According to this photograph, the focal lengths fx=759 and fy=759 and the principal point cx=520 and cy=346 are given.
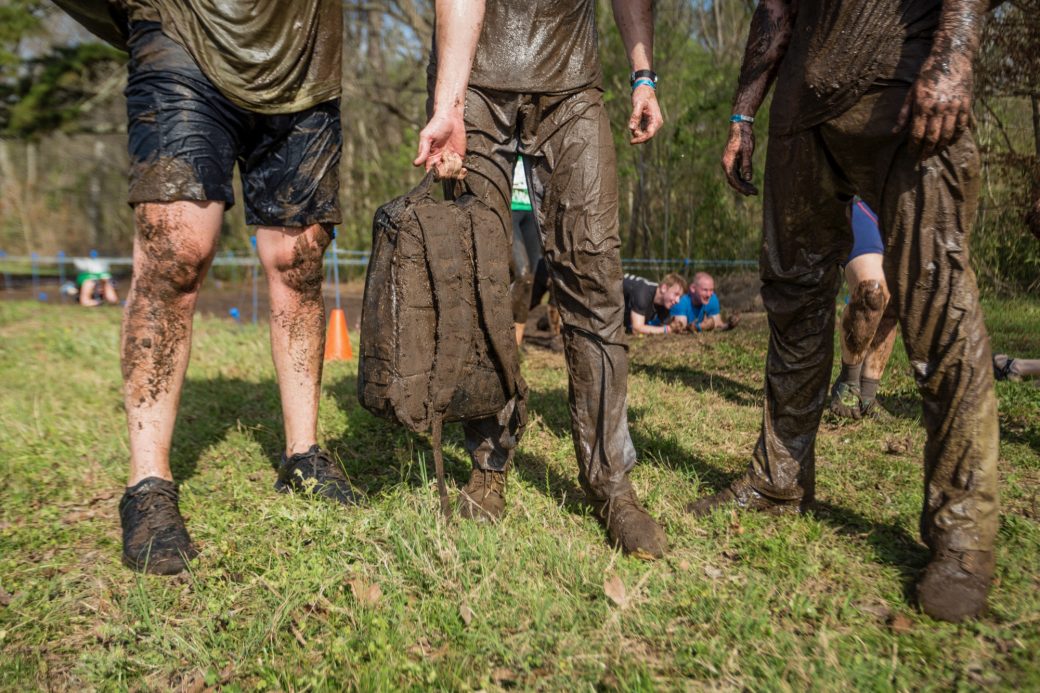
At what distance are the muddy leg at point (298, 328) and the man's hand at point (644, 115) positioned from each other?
1.36m

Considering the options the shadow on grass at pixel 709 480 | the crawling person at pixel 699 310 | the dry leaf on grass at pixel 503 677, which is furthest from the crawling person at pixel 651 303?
the dry leaf on grass at pixel 503 677

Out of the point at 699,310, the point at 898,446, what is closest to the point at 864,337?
the point at 898,446

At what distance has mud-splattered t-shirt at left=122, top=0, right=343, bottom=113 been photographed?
274 cm

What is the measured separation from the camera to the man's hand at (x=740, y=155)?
280cm

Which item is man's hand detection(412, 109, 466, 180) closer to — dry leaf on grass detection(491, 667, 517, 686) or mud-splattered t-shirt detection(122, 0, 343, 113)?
mud-splattered t-shirt detection(122, 0, 343, 113)

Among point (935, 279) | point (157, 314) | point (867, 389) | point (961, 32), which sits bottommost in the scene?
point (867, 389)

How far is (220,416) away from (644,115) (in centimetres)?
311

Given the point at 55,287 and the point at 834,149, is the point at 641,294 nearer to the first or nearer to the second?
the point at 834,149

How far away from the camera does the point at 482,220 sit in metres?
2.45

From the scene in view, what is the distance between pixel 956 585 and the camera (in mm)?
2055

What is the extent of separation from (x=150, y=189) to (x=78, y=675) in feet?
5.19

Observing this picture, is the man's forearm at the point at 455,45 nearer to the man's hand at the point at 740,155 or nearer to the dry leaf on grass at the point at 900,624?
the man's hand at the point at 740,155

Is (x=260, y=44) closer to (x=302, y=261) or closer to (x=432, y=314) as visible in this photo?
(x=302, y=261)

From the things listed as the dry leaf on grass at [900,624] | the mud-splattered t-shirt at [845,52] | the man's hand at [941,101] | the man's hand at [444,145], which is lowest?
the dry leaf on grass at [900,624]
